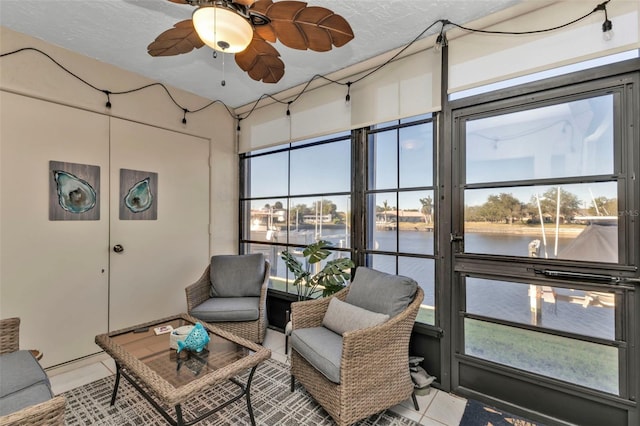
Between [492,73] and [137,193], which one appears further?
[137,193]

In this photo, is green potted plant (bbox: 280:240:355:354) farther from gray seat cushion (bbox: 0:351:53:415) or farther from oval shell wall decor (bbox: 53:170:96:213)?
oval shell wall decor (bbox: 53:170:96:213)

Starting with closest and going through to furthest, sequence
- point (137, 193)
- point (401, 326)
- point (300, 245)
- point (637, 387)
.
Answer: point (637, 387)
point (401, 326)
point (137, 193)
point (300, 245)

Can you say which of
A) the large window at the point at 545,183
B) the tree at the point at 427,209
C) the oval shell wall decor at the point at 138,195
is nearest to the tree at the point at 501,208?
the large window at the point at 545,183

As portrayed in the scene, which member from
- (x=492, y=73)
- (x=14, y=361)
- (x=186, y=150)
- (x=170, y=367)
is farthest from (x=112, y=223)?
(x=492, y=73)

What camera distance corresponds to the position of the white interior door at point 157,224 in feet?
9.60

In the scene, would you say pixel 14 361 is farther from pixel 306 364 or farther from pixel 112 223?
pixel 306 364

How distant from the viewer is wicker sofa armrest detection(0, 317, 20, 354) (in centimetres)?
181

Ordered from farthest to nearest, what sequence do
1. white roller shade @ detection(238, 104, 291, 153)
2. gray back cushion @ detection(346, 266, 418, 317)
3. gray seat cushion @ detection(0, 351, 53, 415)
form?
white roller shade @ detection(238, 104, 291, 153) → gray back cushion @ detection(346, 266, 418, 317) → gray seat cushion @ detection(0, 351, 53, 415)

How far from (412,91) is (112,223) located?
3.13 meters

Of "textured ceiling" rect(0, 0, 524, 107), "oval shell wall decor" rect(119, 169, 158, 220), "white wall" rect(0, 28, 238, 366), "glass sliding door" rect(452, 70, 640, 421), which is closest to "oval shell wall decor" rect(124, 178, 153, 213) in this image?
"oval shell wall decor" rect(119, 169, 158, 220)

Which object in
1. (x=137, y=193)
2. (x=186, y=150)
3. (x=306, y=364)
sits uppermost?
(x=186, y=150)

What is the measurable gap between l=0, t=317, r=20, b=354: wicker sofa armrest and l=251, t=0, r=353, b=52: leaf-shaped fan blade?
7.82 feet

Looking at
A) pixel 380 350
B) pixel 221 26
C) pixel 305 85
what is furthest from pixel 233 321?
pixel 305 85

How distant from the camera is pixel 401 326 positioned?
74.9 inches
